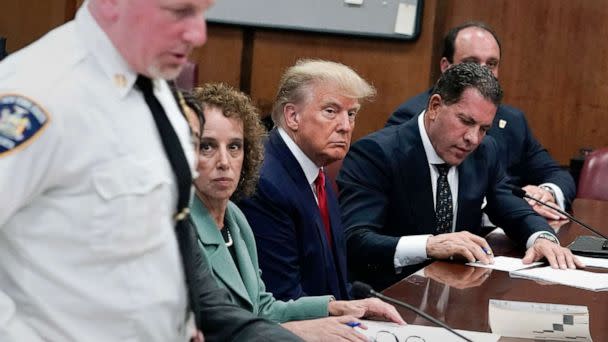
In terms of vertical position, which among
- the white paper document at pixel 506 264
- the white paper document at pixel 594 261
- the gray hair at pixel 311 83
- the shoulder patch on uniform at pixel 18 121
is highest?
the gray hair at pixel 311 83

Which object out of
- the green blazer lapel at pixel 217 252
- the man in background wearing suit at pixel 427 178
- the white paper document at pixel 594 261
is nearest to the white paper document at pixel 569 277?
the white paper document at pixel 594 261

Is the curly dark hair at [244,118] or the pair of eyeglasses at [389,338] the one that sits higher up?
the curly dark hair at [244,118]

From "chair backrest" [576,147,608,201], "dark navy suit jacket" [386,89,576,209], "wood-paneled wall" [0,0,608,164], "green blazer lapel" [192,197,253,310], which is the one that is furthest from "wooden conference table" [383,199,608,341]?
"wood-paneled wall" [0,0,608,164]

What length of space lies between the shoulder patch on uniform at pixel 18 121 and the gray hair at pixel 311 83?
1.99 meters

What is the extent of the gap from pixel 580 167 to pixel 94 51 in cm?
458

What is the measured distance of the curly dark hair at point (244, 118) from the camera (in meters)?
2.67

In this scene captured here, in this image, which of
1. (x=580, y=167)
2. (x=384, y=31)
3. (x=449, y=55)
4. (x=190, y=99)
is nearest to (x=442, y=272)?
(x=190, y=99)

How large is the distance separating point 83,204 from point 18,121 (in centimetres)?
14

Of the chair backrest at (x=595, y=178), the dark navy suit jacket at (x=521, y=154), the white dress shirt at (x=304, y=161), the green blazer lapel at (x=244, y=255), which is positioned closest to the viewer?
the green blazer lapel at (x=244, y=255)

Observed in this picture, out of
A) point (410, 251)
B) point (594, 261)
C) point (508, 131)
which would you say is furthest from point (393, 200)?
point (508, 131)

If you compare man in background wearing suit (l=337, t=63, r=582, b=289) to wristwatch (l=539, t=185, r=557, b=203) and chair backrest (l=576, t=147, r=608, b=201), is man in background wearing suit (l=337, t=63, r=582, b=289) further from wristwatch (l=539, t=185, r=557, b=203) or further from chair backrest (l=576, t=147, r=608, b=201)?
chair backrest (l=576, t=147, r=608, b=201)

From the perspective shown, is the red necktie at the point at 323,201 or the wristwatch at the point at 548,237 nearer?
the red necktie at the point at 323,201

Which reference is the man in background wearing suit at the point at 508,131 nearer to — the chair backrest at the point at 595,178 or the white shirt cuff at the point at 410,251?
the chair backrest at the point at 595,178

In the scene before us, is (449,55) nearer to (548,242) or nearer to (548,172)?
(548,172)
